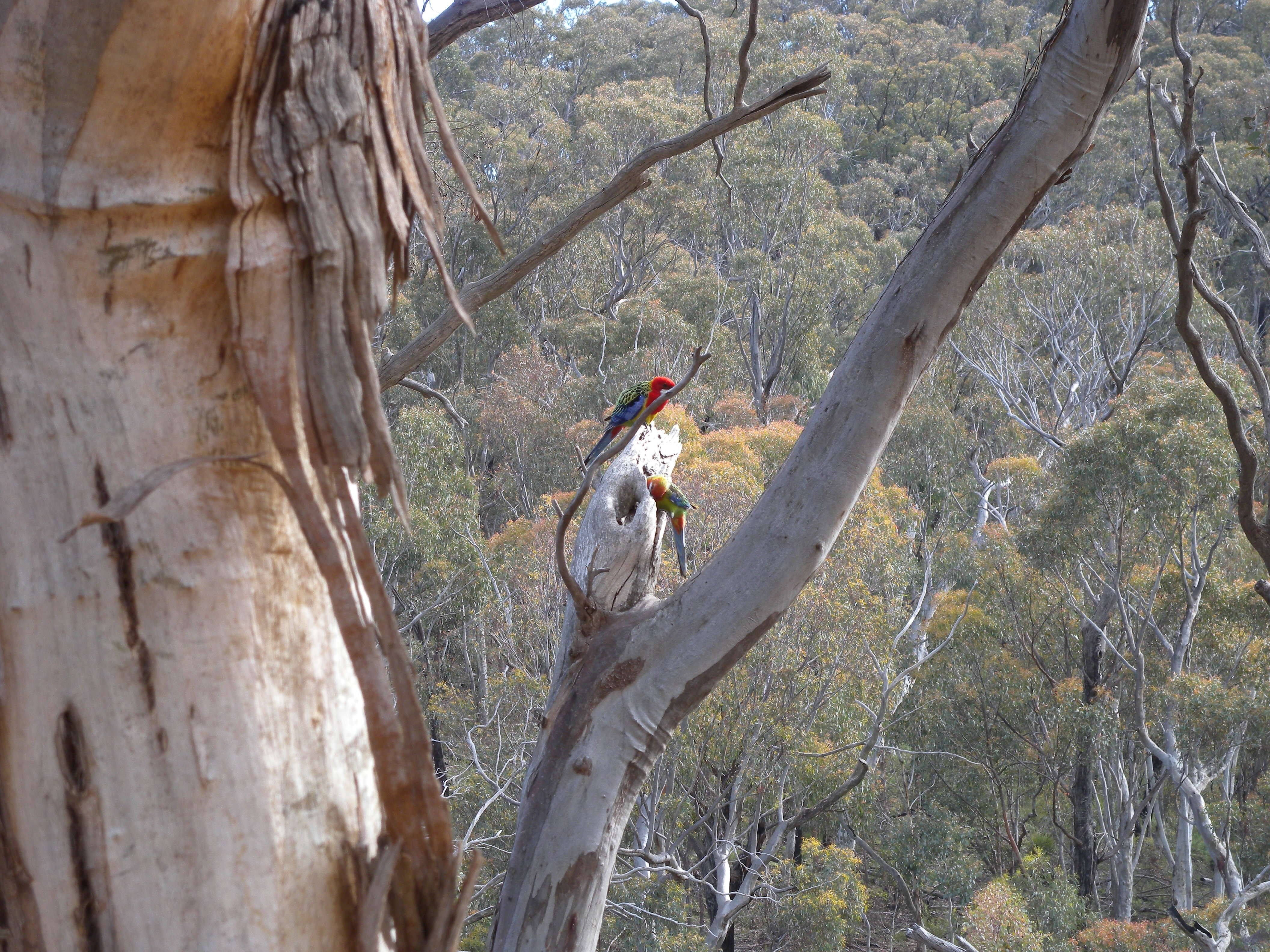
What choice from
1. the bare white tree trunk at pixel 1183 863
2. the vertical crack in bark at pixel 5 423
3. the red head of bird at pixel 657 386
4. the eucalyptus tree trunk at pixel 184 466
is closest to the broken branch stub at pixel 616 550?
the eucalyptus tree trunk at pixel 184 466

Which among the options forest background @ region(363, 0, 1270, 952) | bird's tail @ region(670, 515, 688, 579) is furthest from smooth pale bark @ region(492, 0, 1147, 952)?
bird's tail @ region(670, 515, 688, 579)

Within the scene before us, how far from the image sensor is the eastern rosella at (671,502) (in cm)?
268

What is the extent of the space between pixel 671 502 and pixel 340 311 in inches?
111

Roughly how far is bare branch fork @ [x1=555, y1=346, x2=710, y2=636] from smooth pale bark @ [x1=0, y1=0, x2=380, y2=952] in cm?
63

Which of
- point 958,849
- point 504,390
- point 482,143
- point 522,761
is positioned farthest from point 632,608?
point 482,143

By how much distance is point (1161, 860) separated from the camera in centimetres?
1142

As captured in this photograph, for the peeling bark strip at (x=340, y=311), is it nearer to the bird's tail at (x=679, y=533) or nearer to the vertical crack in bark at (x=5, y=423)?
the vertical crack in bark at (x=5, y=423)

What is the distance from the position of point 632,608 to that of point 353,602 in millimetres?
1245

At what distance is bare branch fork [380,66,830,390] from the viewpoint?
1.66 m

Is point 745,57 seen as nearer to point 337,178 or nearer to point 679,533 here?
point 337,178

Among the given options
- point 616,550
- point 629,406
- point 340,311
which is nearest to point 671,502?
point 629,406

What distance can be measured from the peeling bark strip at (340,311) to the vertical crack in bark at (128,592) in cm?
11

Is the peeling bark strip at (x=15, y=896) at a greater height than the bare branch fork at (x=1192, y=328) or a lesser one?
lesser

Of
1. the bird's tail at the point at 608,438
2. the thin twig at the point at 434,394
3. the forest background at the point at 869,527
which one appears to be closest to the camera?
the thin twig at the point at 434,394
